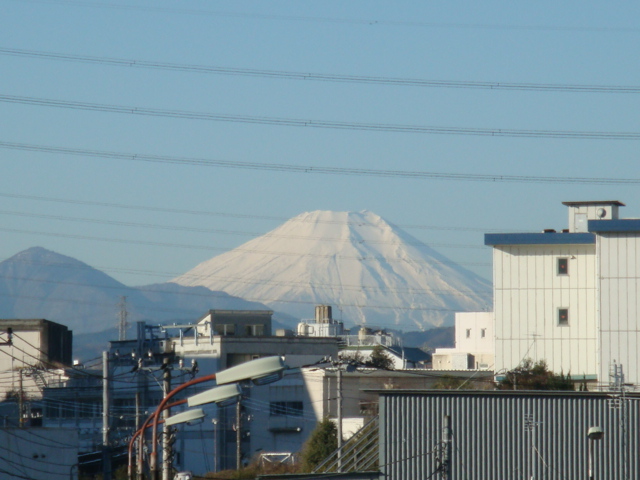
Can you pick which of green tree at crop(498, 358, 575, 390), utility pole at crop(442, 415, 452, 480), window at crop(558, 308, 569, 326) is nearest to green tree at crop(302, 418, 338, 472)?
green tree at crop(498, 358, 575, 390)

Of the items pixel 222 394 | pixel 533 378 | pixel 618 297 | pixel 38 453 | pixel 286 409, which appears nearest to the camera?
pixel 222 394

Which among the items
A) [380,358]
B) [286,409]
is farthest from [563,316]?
[380,358]

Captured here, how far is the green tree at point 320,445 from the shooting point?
54.8 m

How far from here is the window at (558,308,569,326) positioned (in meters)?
49.9

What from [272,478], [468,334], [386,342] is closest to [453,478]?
[272,478]

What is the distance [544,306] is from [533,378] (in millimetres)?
3417

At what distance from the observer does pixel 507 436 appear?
30469 mm

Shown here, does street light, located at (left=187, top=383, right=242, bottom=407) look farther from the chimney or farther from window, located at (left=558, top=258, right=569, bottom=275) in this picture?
the chimney

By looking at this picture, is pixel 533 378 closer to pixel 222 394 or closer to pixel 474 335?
pixel 222 394

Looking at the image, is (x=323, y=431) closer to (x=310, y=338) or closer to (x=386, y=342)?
(x=310, y=338)

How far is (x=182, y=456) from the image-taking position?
225 ft

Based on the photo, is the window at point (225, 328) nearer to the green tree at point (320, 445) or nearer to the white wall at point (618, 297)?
the green tree at point (320, 445)

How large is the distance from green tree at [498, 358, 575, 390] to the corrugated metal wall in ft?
55.1

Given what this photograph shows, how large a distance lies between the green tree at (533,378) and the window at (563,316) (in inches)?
74.8
